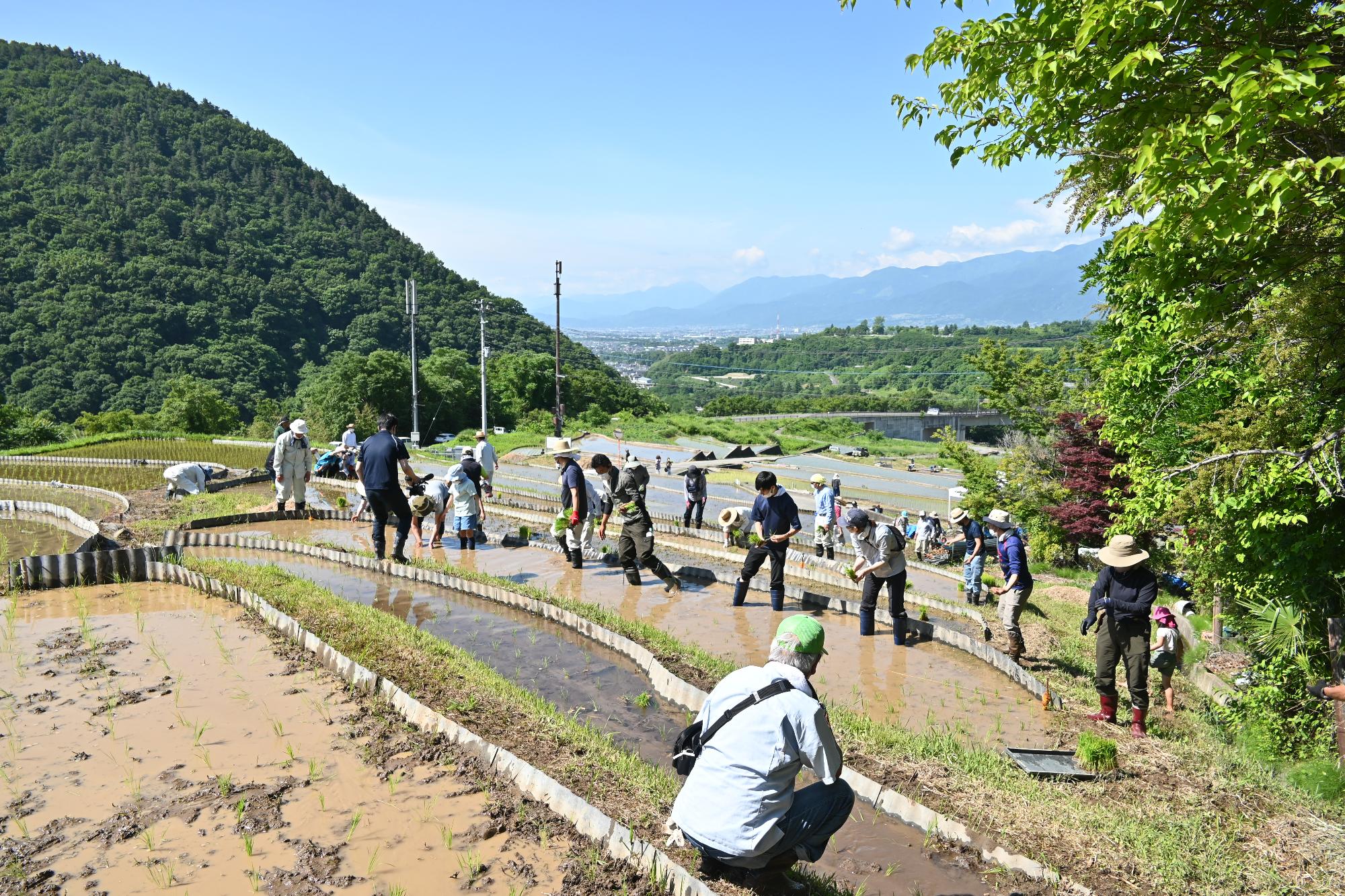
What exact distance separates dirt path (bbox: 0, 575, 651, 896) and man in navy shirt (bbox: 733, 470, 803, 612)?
5.27m

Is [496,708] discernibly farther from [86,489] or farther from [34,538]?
[86,489]

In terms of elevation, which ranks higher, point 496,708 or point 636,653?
point 496,708

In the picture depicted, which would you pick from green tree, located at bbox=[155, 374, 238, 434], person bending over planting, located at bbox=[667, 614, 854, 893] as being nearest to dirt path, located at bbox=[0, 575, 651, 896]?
person bending over planting, located at bbox=[667, 614, 854, 893]

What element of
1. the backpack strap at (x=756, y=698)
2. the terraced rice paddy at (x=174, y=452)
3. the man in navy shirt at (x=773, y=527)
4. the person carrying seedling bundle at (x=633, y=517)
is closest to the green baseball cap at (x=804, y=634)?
the backpack strap at (x=756, y=698)

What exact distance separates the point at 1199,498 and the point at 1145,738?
2454mm

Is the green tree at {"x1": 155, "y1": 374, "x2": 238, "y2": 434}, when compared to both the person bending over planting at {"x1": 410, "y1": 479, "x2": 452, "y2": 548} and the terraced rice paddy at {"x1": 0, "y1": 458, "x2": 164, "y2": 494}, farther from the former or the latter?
the person bending over planting at {"x1": 410, "y1": 479, "x2": 452, "y2": 548}

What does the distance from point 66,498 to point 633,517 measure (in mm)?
18282

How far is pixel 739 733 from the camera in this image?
4.28m

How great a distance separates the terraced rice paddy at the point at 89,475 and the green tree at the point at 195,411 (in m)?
18.6

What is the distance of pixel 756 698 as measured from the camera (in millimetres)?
4336

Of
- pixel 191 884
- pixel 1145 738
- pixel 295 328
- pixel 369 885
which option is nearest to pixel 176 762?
pixel 191 884

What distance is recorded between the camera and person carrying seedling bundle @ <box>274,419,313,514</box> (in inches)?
647

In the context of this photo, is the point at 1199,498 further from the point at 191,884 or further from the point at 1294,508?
the point at 191,884

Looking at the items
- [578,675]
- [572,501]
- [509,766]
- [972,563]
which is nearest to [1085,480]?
[972,563]
